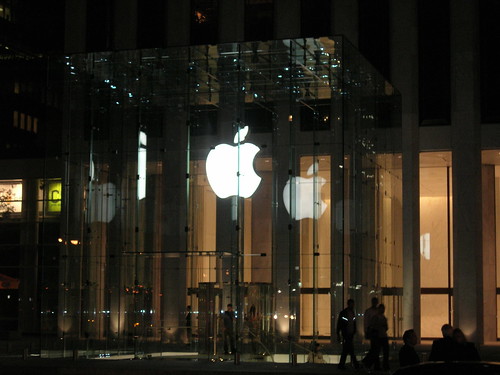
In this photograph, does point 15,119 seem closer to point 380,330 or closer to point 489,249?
point 489,249

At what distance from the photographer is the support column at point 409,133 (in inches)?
1430

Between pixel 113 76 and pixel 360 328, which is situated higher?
pixel 113 76

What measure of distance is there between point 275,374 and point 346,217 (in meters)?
5.82

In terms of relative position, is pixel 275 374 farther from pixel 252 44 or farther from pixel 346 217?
pixel 252 44

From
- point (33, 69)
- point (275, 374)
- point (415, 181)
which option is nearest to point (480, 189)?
point (415, 181)

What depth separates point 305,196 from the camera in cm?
2472

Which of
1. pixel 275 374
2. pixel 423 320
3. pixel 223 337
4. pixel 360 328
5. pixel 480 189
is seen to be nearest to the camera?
pixel 275 374

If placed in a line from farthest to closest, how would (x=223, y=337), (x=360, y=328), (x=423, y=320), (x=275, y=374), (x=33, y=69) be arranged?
(x=33, y=69) → (x=423, y=320) → (x=360, y=328) → (x=223, y=337) → (x=275, y=374)

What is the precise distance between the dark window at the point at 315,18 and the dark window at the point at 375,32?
1.41 metres

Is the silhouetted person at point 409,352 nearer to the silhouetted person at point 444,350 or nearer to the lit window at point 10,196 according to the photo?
the silhouetted person at point 444,350

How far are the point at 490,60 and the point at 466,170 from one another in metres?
4.47

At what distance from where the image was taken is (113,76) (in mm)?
26484

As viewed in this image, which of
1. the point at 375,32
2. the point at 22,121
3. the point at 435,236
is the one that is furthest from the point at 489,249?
the point at 22,121

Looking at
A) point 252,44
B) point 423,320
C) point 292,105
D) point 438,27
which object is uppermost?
point 438,27
